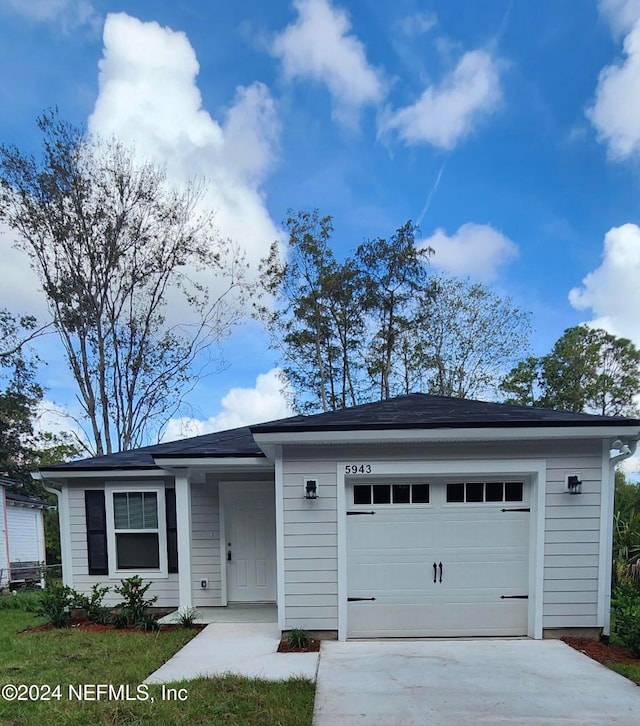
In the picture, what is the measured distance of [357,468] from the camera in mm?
5363

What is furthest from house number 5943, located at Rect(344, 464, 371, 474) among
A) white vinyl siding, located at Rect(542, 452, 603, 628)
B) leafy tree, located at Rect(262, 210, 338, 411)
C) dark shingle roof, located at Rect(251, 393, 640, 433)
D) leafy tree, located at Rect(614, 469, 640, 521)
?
leafy tree, located at Rect(262, 210, 338, 411)

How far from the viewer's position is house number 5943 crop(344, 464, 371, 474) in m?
5.36

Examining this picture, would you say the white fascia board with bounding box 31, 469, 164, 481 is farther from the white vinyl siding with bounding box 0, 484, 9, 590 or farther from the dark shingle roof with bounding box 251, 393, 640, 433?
the white vinyl siding with bounding box 0, 484, 9, 590

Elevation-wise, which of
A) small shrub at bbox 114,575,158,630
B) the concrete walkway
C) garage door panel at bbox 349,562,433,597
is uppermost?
garage door panel at bbox 349,562,433,597

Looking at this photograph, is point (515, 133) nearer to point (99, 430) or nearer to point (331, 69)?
point (331, 69)

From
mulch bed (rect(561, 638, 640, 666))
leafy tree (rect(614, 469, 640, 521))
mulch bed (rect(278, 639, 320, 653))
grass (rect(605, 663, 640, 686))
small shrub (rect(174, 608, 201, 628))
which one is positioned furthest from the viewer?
leafy tree (rect(614, 469, 640, 521))

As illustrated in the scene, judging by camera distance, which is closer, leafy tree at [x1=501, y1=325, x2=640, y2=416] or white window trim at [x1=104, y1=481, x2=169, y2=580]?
white window trim at [x1=104, y1=481, x2=169, y2=580]

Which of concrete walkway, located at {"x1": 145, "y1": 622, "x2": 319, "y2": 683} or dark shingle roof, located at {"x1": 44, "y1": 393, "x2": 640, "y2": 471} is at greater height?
dark shingle roof, located at {"x1": 44, "y1": 393, "x2": 640, "y2": 471}

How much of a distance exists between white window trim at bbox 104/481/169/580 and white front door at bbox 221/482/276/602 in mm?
979

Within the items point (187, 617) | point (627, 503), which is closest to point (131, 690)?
point (187, 617)

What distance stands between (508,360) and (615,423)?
51.0 feet

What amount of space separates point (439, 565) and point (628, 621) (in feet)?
6.49

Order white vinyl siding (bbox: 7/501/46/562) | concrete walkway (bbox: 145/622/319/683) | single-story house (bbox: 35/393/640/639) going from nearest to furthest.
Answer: concrete walkway (bbox: 145/622/319/683)
single-story house (bbox: 35/393/640/639)
white vinyl siding (bbox: 7/501/46/562)

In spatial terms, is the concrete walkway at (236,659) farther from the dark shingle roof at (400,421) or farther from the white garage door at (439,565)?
the dark shingle roof at (400,421)
